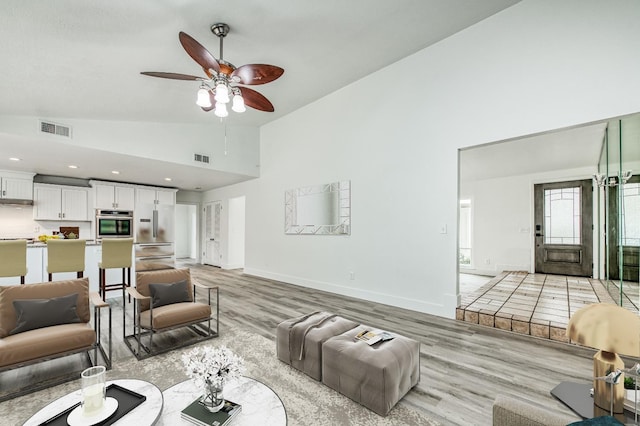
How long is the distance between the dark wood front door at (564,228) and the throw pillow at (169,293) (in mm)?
7698

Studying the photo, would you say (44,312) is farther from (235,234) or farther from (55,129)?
(235,234)

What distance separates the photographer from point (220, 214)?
8508 mm

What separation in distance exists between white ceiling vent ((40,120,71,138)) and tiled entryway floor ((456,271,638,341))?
6174 millimetres

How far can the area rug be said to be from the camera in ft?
6.04

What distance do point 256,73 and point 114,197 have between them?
6.38 meters

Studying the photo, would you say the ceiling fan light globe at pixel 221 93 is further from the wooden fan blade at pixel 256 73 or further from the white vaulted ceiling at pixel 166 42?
the white vaulted ceiling at pixel 166 42

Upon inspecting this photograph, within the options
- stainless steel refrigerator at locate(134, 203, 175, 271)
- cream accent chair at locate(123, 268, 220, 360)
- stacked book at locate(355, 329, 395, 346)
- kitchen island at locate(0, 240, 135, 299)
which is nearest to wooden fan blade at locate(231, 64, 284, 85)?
cream accent chair at locate(123, 268, 220, 360)

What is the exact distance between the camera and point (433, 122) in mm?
4035

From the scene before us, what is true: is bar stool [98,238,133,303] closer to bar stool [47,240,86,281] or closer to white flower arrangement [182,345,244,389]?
bar stool [47,240,86,281]

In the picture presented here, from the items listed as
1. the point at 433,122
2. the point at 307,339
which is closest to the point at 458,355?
the point at 307,339

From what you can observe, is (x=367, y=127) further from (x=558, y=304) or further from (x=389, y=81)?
(x=558, y=304)

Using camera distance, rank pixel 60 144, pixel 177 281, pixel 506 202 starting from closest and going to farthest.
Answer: pixel 177 281, pixel 60 144, pixel 506 202

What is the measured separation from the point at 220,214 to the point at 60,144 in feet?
14.9

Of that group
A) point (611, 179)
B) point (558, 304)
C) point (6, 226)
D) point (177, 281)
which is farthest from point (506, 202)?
point (6, 226)
